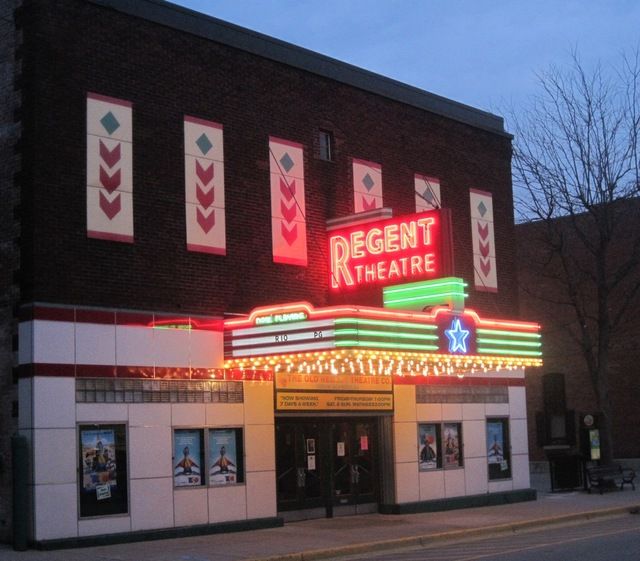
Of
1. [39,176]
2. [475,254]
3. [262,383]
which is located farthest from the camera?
[475,254]

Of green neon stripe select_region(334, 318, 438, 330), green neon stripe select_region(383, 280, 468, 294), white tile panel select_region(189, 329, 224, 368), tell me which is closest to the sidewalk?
white tile panel select_region(189, 329, 224, 368)

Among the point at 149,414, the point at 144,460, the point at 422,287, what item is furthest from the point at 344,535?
the point at 422,287

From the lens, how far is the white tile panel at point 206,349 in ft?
67.7

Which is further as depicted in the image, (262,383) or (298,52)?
(298,52)

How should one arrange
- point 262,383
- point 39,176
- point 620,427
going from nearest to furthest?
point 39,176 < point 262,383 < point 620,427

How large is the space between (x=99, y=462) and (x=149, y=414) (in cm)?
141

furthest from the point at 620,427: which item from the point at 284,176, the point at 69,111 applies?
the point at 69,111

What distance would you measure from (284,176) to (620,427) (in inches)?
894

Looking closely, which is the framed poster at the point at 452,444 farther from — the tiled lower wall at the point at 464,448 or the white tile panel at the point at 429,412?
the white tile panel at the point at 429,412

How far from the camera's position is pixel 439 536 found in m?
20.3

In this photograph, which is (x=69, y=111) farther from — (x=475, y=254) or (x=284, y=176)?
(x=475, y=254)

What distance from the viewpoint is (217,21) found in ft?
73.7

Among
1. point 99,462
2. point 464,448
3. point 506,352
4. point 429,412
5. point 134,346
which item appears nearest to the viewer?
point 99,462

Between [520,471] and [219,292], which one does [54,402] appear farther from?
[520,471]
